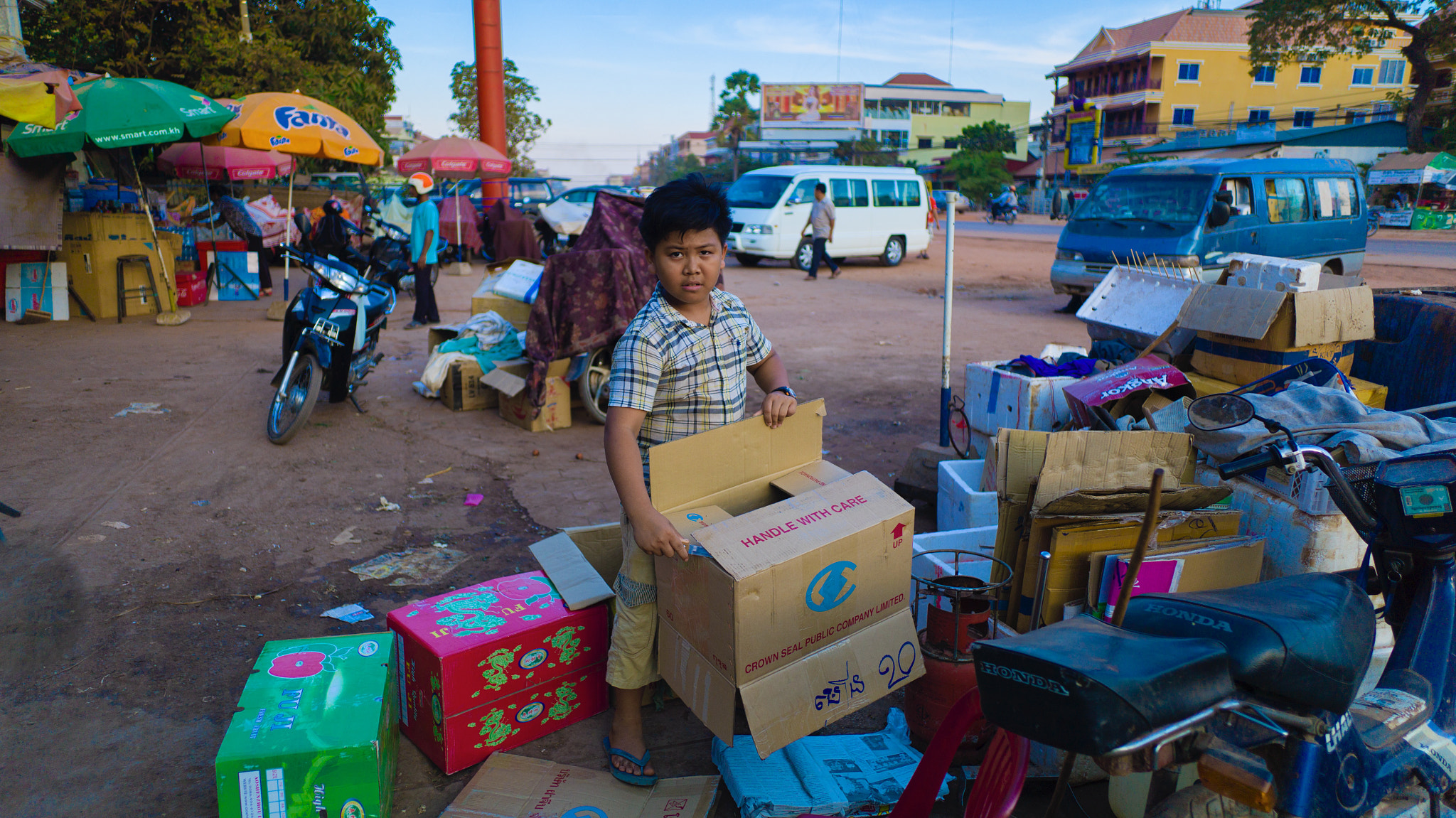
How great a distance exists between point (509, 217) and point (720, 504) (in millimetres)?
15013

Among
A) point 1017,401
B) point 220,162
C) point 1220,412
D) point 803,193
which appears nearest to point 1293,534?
point 1220,412

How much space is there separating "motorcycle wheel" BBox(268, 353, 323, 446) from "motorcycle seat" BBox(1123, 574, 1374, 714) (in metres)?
4.98

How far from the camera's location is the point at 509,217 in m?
16.2

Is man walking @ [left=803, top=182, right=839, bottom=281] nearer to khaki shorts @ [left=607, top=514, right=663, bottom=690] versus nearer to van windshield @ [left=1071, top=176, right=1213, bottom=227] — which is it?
van windshield @ [left=1071, top=176, right=1213, bottom=227]

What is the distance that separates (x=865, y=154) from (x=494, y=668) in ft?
191

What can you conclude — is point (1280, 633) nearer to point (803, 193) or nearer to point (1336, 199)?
point (1336, 199)

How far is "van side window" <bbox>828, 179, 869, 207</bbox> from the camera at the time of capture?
15945 millimetres

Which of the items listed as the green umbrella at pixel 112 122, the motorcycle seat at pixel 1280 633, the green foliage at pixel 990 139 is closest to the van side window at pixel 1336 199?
the motorcycle seat at pixel 1280 633

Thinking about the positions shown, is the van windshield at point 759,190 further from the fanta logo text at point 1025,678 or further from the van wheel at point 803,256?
the fanta logo text at point 1025,678

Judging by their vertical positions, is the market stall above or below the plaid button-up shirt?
above

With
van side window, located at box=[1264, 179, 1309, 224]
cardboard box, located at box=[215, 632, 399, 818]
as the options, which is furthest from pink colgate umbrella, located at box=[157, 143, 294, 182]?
van side window, located at box=[1264, 179, 1309, 224]

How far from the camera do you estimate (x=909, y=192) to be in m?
17.2

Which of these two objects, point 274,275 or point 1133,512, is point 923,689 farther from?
point 274,275

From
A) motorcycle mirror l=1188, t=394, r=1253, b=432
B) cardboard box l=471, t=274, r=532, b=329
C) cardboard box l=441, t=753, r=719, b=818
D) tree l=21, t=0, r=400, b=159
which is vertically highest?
tree l=21, t=0, r=400, b=159
